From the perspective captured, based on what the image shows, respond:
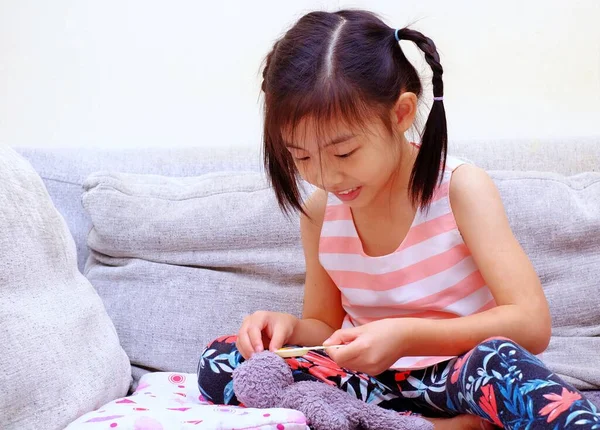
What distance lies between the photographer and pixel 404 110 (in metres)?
1.06

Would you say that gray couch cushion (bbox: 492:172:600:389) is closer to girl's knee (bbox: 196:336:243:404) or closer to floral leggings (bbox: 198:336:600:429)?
floral leggings (bbox: 198:336:600:429)

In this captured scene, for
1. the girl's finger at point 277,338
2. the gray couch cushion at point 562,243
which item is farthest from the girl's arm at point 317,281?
the gray couch cushion at point 562,243

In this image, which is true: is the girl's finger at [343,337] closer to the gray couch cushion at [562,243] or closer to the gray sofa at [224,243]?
the gray sofa at [224,243]

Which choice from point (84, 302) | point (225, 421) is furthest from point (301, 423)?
point (84, 302)

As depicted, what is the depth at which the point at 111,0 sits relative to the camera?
1.89 meters

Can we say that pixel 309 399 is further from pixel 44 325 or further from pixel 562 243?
pixel 562 243

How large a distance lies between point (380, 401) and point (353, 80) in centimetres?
45

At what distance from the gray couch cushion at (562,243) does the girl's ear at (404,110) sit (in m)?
0.40

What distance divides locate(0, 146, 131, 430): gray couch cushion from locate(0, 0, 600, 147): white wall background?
72 centimetres

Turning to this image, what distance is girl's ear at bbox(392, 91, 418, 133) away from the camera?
1049mm

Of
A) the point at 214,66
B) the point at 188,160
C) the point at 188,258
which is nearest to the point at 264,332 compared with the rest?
the point at 188,258

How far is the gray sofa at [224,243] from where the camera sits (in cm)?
137

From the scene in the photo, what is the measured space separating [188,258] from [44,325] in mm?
414

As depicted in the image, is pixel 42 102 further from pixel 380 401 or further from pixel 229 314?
pixel 380 401
